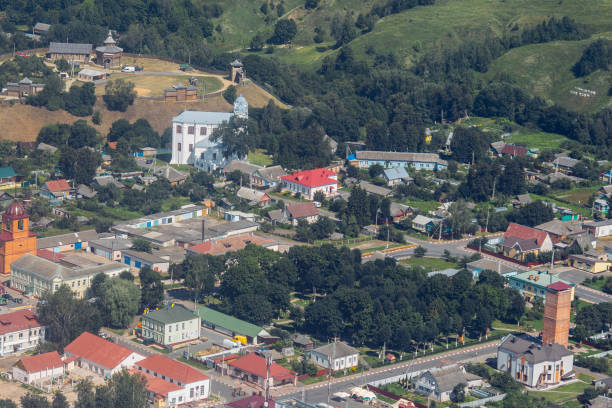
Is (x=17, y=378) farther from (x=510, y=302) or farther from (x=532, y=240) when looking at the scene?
(x=532, y=240)

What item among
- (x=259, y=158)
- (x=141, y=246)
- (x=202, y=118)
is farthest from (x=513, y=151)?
(x=141, y=246)

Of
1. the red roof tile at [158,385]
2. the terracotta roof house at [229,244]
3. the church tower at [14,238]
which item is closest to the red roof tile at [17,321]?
the red roof tile at [158,385]

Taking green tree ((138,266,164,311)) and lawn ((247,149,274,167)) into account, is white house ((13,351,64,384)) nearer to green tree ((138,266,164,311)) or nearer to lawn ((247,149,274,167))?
green tree ((138,266,164,311))

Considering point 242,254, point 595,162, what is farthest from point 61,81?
point 595,162

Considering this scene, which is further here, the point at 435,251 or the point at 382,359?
the point at 435,251

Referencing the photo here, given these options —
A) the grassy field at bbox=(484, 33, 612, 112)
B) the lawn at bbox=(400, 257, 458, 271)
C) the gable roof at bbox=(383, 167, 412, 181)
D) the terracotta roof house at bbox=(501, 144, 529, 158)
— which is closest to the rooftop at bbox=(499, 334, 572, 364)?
the lawn at bbox=(400, 257, 458, 271)

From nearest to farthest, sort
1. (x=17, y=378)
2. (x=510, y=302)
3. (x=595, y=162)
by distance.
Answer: (x=17, y=378) < (x=510, y=302) < (x=595, y=162)

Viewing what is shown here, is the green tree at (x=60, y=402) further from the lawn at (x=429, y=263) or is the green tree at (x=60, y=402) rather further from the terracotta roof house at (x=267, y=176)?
the terracotta roof house at (x=267, y=176)
